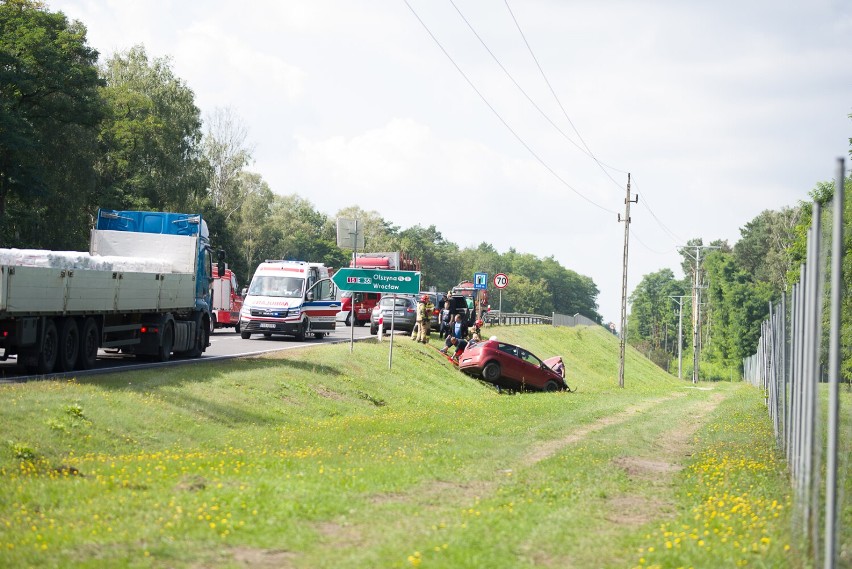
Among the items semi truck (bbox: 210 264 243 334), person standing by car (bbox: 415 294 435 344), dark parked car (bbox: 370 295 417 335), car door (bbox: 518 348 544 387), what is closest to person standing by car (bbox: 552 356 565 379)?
car door (bbox: 518 348 544 387)

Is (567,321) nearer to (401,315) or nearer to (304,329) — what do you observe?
(401,315)

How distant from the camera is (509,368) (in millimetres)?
33469

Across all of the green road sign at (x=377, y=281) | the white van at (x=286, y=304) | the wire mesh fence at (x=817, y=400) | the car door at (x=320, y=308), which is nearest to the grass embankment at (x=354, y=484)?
the wire mesh fence at (x=817, y=400)

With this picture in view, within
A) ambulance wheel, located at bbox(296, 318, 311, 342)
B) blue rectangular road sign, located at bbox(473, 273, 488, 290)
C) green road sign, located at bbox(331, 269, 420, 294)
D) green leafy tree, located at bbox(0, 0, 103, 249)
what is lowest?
ambulance wheel, located at bbox(296, 318, 311, 342)

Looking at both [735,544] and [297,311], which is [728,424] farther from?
[297,311]

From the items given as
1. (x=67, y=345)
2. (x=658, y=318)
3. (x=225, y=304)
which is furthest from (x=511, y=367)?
(x=658, y=318)

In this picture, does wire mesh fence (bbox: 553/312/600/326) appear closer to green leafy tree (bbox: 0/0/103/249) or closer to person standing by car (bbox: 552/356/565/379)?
green leafy tree (bbox: 0/0/103/249)

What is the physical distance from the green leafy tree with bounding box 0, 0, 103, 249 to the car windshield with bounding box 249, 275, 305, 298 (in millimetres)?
12308

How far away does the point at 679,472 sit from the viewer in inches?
495

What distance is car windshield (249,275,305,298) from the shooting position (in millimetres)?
38875

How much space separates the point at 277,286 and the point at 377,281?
13421mm

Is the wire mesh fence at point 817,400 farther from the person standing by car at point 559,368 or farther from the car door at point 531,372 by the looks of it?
the person standing by car at point 559,368

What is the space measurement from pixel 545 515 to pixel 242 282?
270ft

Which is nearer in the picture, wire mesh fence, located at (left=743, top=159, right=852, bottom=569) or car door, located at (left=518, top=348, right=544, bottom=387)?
wire mesh fence, located at (left=743, top=159, right=852, bottom=569)
